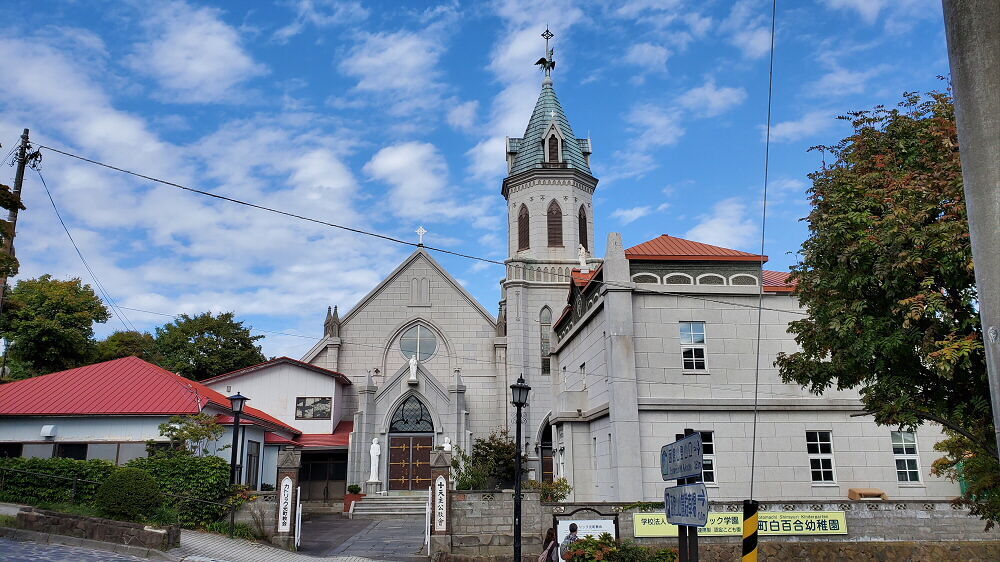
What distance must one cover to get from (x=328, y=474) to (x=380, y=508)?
504 cm

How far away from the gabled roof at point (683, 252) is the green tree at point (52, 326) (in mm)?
27153

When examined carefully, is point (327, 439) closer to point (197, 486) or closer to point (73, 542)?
point (197, 486)

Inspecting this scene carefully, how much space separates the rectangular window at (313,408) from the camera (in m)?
35.0

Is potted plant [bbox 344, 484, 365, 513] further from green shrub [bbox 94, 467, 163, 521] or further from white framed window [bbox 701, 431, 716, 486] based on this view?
white framed window [bbox 701, 431, 716, 486]

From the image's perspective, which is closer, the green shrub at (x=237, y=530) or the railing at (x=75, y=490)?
the railing at (x=75, y=490)

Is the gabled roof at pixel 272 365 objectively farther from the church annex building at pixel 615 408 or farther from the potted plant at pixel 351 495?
the potted plant at pixel 351 495

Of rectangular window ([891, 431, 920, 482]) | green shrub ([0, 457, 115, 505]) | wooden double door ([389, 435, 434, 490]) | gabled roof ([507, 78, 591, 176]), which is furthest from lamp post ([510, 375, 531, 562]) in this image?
gabled roof ([507, 78, 591, 176])

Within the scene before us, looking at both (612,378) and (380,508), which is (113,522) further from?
(380,508)

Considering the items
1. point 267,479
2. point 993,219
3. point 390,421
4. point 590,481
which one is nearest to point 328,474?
point 390,421

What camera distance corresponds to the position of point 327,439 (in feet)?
113

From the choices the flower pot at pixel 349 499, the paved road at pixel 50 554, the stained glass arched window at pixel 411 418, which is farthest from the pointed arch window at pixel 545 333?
the paved road at pixel 50 554

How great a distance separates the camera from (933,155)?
38.3 ft

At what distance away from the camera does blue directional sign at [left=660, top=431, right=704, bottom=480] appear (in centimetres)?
693

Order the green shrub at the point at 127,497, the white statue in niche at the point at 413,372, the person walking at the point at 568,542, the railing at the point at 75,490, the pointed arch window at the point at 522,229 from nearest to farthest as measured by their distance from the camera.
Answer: the person walking at the point at 568,542 < the green shrub at the point at 127,497 < the railing at the point at 75,490 < the white statue in niche at the point at 413,372 < the pointed arch window at the point at 522,229
